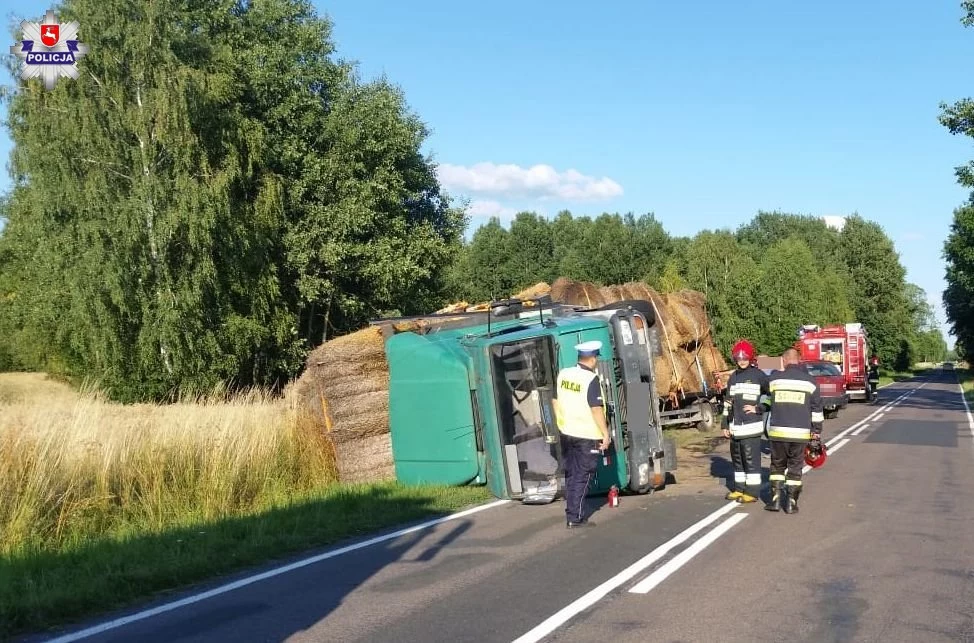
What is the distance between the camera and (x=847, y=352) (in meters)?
34.8

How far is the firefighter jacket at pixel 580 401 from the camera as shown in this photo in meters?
9.28

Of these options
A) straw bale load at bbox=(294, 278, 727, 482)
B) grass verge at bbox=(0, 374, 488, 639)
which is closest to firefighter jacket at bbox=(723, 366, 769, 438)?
grass verge at bbox=(0, 374, 488, 639)

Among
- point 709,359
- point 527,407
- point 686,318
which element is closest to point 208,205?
point 686,318

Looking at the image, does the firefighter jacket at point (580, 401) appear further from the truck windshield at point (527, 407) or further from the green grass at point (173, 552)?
the green grass at point (173, 552)

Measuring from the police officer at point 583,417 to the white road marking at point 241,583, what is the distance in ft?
4.67

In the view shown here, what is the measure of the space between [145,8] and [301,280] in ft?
30.2

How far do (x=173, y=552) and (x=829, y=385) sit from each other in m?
24.2

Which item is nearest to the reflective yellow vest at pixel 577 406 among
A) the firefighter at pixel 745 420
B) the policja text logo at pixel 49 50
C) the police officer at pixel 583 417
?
the police officer at pixel 583 417

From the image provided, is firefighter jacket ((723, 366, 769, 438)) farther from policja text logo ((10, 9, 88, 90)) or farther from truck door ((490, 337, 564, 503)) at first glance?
policja text logo ((10, 9, 88, 90))

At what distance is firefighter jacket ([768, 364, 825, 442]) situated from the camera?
10250 millimetres

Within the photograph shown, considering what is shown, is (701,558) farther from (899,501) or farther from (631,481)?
(899,501)

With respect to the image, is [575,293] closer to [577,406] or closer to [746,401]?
[746,401]

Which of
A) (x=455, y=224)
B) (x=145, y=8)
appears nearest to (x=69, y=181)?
(x=145, y=8)

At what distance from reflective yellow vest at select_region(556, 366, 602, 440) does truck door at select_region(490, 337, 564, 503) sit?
3.61ft
